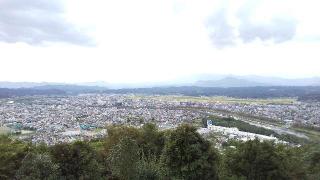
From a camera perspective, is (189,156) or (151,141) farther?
(151,141)

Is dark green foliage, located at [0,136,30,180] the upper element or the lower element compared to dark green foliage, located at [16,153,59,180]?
lower

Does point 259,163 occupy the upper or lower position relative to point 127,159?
lower

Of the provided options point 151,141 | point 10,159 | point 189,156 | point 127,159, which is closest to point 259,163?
point 189,156

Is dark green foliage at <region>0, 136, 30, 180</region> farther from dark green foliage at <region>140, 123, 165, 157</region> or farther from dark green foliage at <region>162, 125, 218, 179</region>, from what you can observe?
dark green foliage at <region>162, 125, 218, 179</region>

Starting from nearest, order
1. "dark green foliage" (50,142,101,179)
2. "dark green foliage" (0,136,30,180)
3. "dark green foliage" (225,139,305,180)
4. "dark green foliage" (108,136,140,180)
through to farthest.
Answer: "dark green foliage" (108,136,140,180)
"dark green foliage" (50,142,101,179)
"dark green foliage" (0,136,30,180)
"dark green foliage" (225,139,305,180)

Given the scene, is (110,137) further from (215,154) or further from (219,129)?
(219,129)

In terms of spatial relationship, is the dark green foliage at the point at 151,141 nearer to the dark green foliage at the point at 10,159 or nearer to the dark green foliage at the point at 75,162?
the dark green foliage at the point at 75,162

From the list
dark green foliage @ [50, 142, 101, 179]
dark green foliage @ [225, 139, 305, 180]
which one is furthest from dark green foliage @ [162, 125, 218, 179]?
dark green foliage @ [50, 142, 101, 179]

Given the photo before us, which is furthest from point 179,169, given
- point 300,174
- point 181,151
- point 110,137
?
point 110,137

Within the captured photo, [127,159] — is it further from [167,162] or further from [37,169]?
[37,169]
